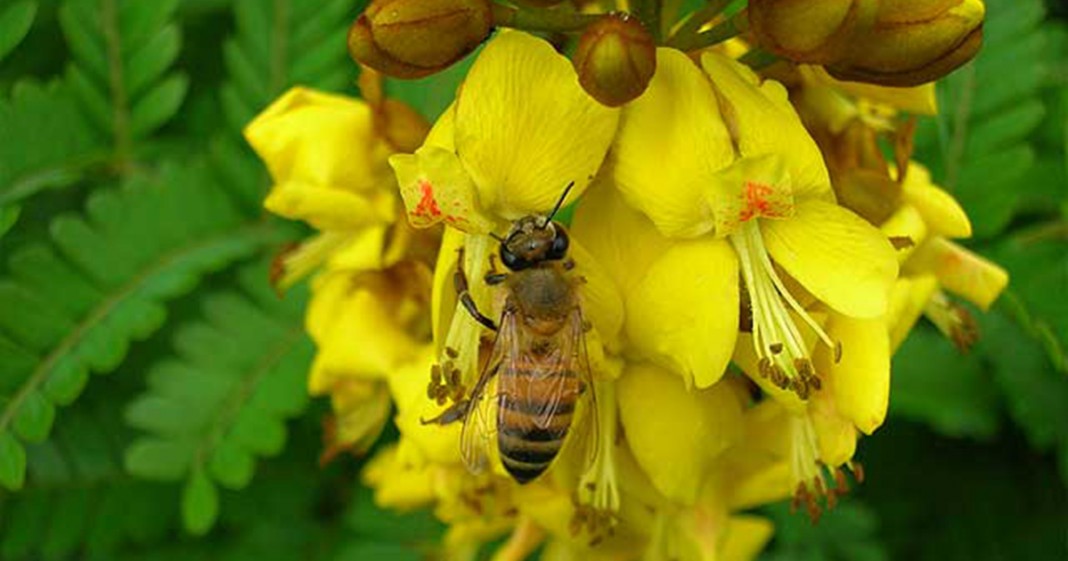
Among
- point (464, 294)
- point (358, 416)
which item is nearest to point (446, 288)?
point (464, 294)

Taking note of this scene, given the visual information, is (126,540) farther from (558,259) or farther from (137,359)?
(558,259)

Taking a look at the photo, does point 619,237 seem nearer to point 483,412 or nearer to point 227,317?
point 483,412

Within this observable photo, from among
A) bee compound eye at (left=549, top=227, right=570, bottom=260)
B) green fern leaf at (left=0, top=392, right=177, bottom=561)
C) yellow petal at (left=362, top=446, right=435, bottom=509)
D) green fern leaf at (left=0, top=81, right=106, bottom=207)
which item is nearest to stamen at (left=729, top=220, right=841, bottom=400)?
bee compound eye at (left=549, top=227, right=570, bottom=260)

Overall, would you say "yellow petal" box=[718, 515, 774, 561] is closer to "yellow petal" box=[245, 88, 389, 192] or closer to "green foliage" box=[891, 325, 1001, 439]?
"green foliage" box=[891, 325, 1001, 439]

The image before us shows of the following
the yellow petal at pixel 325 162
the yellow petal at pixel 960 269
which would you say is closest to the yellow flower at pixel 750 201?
the yellow petal at pixel 960 269

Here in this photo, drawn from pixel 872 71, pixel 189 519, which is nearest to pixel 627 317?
pixel 872 71
